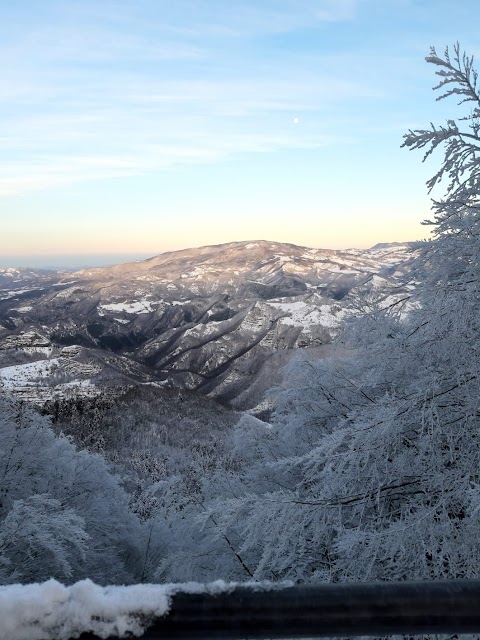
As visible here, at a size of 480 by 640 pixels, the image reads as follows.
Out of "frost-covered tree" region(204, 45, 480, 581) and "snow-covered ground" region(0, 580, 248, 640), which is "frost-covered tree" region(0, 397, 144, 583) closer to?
"frost-covered tree" region(204, 45, 480, 581)

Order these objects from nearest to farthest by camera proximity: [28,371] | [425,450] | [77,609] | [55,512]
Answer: [77,609]
[425,450]
[55,512]
[28,371]

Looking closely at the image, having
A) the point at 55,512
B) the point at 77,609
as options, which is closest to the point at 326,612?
the point at 77,609

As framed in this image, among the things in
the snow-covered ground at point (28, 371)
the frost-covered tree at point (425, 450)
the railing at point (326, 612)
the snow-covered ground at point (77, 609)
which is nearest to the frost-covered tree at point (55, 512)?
the frost-covered tree at point (425, 450)

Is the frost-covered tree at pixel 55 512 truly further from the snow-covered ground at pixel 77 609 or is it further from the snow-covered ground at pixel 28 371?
the snow-covered ground at pixel 28 371

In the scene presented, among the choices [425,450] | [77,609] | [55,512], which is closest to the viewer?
[77,609]

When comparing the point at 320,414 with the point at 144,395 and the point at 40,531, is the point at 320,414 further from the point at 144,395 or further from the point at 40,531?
the point at 144,395

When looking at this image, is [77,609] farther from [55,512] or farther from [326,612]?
[55,512]

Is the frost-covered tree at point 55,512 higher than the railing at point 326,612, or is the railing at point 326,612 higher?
the railing at point 326,612

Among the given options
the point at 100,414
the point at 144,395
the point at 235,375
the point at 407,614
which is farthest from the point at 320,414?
the point at 235,375

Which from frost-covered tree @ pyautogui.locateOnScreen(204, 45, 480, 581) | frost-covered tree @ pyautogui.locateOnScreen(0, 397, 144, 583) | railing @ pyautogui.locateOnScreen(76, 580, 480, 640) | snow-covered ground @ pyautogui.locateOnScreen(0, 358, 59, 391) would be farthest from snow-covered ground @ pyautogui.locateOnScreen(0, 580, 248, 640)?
snow-covered ground @ pyautogui.locateOnScreen(0, 358, 59, 391)
